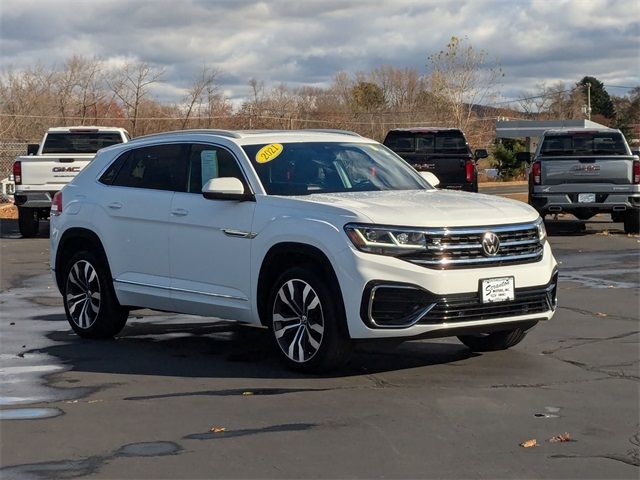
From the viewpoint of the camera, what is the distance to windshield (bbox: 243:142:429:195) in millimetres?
8539

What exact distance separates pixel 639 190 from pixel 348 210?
42.7 feet

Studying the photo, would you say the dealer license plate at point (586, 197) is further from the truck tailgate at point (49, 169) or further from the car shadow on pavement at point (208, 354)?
the car shadow on pavement at point (208, 354)

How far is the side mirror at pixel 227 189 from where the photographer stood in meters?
8.31

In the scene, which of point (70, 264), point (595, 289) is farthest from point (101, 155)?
point (595, 289)

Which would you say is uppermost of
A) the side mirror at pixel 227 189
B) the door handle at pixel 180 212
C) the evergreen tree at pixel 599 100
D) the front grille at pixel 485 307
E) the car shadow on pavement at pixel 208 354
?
the evergreen tree at pixel 599 100

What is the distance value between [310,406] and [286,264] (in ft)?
4.99

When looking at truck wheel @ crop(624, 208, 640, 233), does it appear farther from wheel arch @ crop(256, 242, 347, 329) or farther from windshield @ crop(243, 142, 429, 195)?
wheel arch @ crop(256, 242, 347, 329)

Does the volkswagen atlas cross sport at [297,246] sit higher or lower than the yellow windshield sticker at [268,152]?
lower

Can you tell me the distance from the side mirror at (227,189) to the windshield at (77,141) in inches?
529

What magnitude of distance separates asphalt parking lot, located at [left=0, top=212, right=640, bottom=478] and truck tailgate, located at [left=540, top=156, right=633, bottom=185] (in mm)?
9274

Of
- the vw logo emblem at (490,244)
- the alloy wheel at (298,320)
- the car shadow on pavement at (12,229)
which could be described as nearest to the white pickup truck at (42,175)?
the car shadow on pavement at (12,229)

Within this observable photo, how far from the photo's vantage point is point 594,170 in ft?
64.1

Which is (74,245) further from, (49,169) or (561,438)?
(49,169)

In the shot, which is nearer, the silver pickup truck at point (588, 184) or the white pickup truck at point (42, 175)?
the silver pickup truck at point (588, 184)
